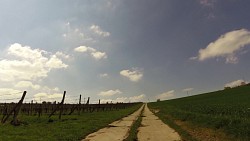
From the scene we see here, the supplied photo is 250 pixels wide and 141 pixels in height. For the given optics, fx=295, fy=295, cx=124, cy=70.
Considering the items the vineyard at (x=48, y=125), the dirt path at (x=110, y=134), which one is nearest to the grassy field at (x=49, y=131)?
the vineyard at (x=48, y=125)

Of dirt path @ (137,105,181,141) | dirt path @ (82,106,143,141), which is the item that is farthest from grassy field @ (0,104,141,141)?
dirt path @ (137,105,181,141)

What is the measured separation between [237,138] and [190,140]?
2.62 m

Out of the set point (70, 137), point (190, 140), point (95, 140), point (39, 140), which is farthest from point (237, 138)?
point (39, 140)

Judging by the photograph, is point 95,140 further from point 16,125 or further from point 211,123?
point 16,125

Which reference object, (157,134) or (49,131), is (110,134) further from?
(49,131)

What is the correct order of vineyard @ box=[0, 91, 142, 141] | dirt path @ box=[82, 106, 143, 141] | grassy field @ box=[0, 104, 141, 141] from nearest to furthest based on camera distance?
grassy field @ box=[0, 104, 141, 141]
dirt path @ box=[82, 106, 143, 141]
vineyard @ box=[0, 91, 142, 141]

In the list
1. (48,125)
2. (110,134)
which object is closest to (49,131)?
(110,134)

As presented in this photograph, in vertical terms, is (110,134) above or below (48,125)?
below

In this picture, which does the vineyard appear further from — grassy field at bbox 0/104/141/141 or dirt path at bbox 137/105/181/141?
dirt path at bbox 137/105/181/141

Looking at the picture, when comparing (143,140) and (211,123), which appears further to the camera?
(211,123)

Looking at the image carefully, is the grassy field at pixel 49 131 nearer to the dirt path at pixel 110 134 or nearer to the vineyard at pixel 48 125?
the vineyard at pixel 48 125

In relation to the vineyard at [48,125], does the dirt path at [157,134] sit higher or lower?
lower

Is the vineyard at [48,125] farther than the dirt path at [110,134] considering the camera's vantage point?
Yes

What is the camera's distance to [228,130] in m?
18.4
